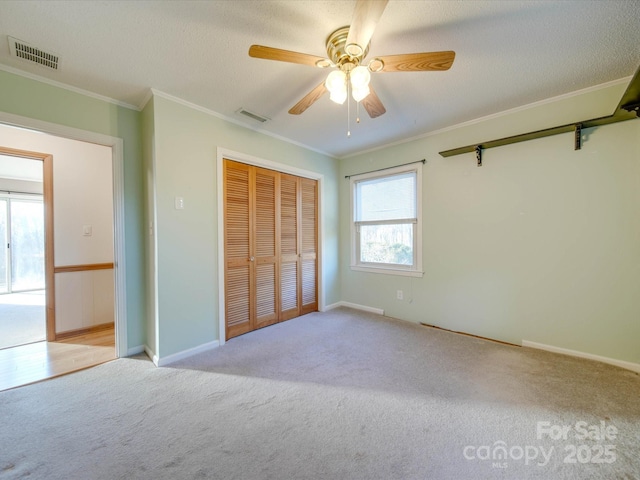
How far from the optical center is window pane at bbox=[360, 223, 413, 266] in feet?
11.4

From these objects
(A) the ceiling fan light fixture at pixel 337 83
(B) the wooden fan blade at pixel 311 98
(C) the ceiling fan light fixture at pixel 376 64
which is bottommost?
(A) the ceiling fan light fixture at pixel 337 83

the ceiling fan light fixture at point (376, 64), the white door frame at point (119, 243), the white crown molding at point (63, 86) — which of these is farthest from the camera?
the white door frame at point (119, 243)

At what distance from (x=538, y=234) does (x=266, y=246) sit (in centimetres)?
298

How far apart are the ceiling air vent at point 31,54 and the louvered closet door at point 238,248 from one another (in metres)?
1.42

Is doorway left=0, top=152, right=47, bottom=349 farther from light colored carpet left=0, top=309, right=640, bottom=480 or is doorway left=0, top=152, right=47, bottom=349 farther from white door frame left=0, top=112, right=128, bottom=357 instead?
light colored carpet left=0, top=309, right=640, bottom=480

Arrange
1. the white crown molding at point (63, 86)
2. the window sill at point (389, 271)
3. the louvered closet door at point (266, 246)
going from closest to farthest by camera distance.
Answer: the white crown molding at point (63, 86) → the louvered closet door at point (266, 246) → the window sill at point (389, 271)

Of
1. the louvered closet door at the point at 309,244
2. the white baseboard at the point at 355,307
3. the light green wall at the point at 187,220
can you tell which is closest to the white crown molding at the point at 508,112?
the louvered closet door at the point at 309,244

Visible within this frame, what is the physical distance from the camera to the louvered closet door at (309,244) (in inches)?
147

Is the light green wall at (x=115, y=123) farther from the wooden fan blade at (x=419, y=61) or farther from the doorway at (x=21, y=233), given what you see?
the doorway at (x=21, y=233)

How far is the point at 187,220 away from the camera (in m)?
2.51

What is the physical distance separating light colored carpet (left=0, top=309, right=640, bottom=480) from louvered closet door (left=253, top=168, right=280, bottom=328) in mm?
768

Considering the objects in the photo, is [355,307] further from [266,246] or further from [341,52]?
[341,52]

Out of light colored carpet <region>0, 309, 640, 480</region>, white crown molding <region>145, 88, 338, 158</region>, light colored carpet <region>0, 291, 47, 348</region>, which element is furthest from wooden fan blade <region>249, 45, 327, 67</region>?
light colored carpet <region>0, 291, 47, 348</region>

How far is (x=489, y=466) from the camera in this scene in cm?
130
